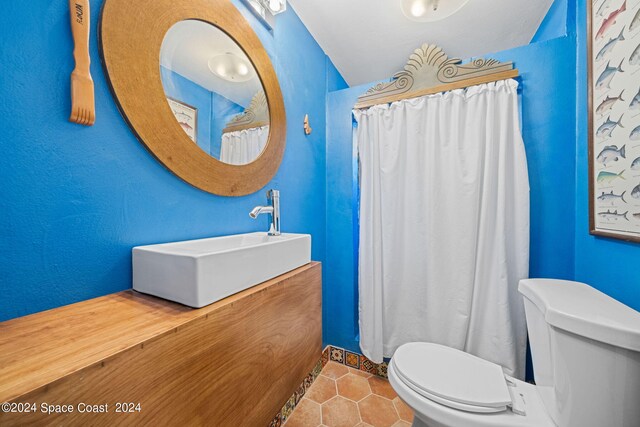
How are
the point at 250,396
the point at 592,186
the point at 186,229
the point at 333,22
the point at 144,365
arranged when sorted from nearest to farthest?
the point at 144,365 → the point at 250,396 → the point at 186,229 → the point at 592,186 → the point at 333,22

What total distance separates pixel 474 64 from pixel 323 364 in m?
2.15

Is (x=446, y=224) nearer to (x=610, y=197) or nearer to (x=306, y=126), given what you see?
(x=610, y=197)

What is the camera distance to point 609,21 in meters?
0.88

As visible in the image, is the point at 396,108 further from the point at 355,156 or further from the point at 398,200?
the point at 398,200

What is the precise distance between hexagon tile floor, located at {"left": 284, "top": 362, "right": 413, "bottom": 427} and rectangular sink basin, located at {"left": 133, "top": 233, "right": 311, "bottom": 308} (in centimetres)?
→ 94

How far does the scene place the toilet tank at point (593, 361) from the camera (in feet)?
2.07

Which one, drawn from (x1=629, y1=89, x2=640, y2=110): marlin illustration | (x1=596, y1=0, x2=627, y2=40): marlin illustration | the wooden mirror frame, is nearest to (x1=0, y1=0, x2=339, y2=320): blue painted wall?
the wooden mirror frame

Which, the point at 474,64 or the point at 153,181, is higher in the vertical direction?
the point at 474,64

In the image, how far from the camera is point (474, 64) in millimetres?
1357

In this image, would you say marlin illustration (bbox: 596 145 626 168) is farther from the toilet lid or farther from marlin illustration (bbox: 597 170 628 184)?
the toilet lid

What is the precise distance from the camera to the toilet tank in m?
0.63

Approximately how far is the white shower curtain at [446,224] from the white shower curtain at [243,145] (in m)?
0.75

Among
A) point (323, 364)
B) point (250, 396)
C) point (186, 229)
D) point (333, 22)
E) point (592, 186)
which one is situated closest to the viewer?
point (250, 396)

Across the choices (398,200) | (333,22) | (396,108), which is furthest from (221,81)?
(398,200)
